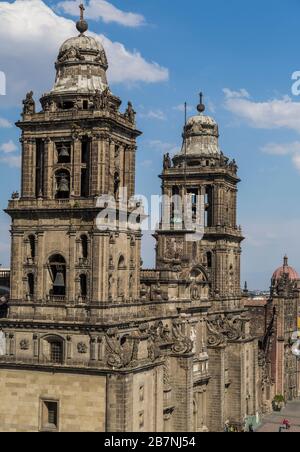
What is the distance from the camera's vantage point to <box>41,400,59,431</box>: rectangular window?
187ft

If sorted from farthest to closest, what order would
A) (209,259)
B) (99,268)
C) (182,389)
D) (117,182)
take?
(209,259)
(182,389)
(117,182)
(99,268)

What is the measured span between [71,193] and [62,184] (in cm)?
140

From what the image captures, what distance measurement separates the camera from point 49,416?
5762 cm

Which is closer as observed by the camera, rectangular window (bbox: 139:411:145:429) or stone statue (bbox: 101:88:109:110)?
rectangular window (bbox: 139:411:145:429)

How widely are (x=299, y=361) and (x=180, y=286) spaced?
1645 inches

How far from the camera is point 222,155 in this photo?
292 ft

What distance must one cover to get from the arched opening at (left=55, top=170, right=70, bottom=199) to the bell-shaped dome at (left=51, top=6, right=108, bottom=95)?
6044mm

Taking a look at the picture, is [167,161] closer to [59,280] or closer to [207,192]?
[207,192]

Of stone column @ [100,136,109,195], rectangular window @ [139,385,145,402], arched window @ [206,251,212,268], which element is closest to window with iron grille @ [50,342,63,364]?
rectangular window @ [139,385,145,402]

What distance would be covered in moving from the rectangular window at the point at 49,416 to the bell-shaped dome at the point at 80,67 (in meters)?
22.2

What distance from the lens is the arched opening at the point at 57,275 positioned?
58.6m

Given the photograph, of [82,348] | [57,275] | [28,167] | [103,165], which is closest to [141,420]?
[82,348]

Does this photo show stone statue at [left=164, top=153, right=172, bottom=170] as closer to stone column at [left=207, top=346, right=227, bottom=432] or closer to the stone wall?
stone column at [left=207, top=346, right=227, bottom=432]

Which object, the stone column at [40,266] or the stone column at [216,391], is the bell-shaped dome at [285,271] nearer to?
the stone column at [216,391]
